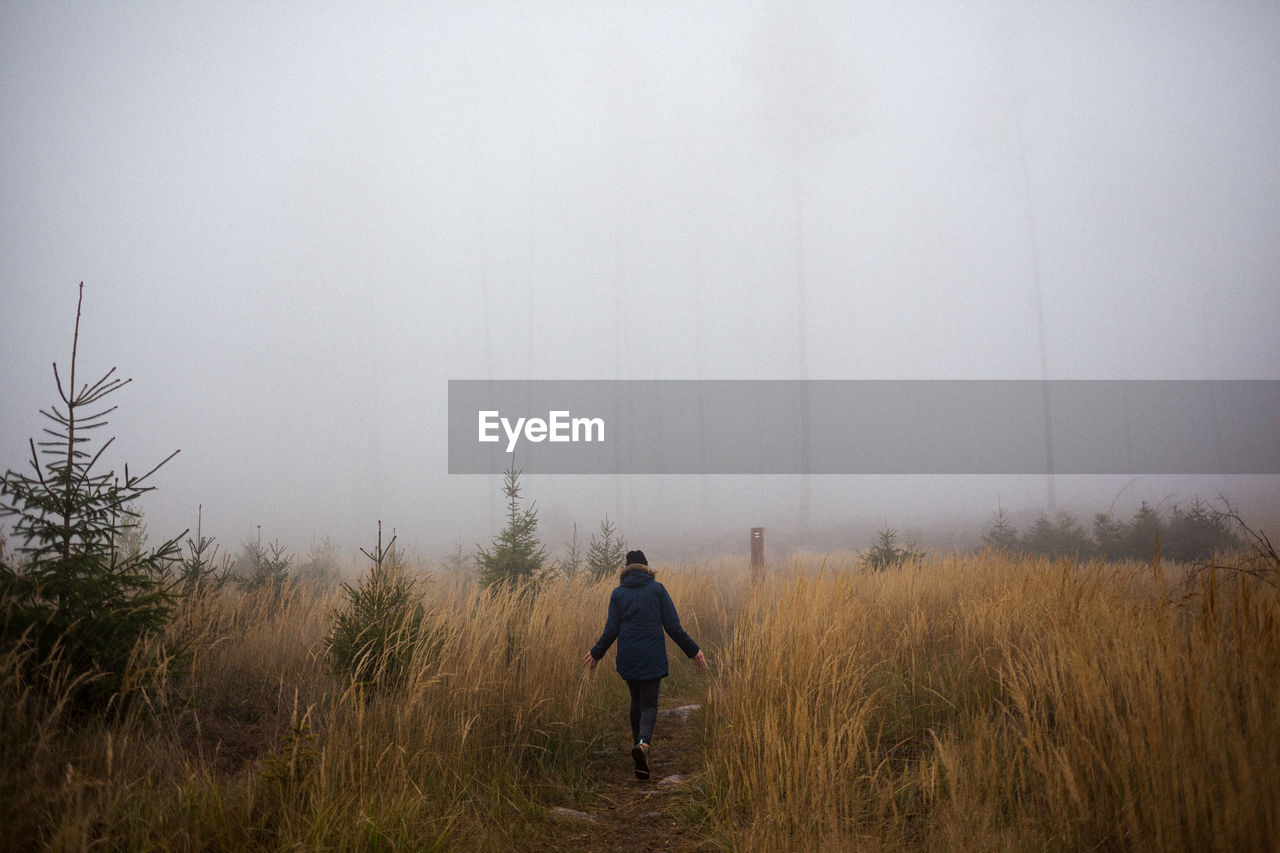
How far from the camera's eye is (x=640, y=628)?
16.9ft

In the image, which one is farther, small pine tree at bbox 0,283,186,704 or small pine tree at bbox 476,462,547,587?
small pine tree at bbox 476,462,547,587

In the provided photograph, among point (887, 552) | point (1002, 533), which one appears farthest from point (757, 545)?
point (1002, 533)

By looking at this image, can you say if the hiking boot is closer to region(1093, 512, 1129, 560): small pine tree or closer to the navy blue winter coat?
the navy blue winter coat

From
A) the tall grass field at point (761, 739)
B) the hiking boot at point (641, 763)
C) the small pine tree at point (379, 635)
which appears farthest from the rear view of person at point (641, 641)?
the small pine tree at point (379, 635)

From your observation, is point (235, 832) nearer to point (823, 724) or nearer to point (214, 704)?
point (214, 704)

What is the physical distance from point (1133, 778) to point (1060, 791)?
20.2 inches

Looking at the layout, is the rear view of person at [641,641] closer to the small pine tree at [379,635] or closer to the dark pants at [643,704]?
the dark pants at [643,704]

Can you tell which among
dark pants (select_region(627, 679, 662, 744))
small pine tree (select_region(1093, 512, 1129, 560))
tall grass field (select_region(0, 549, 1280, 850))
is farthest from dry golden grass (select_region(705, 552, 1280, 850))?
small pine tree (select_region(1093, 512, 1129, 560))

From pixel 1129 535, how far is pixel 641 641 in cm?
1814

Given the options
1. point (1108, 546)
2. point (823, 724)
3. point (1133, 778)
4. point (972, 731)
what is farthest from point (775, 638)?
point (1108, 546)

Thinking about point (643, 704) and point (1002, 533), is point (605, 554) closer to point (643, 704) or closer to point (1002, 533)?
point (643, 704)

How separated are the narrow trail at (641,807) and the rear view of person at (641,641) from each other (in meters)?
0.23

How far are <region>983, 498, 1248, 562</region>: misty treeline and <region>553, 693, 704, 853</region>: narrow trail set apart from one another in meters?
11.9

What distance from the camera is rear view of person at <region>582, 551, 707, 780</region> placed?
5.01 metres
